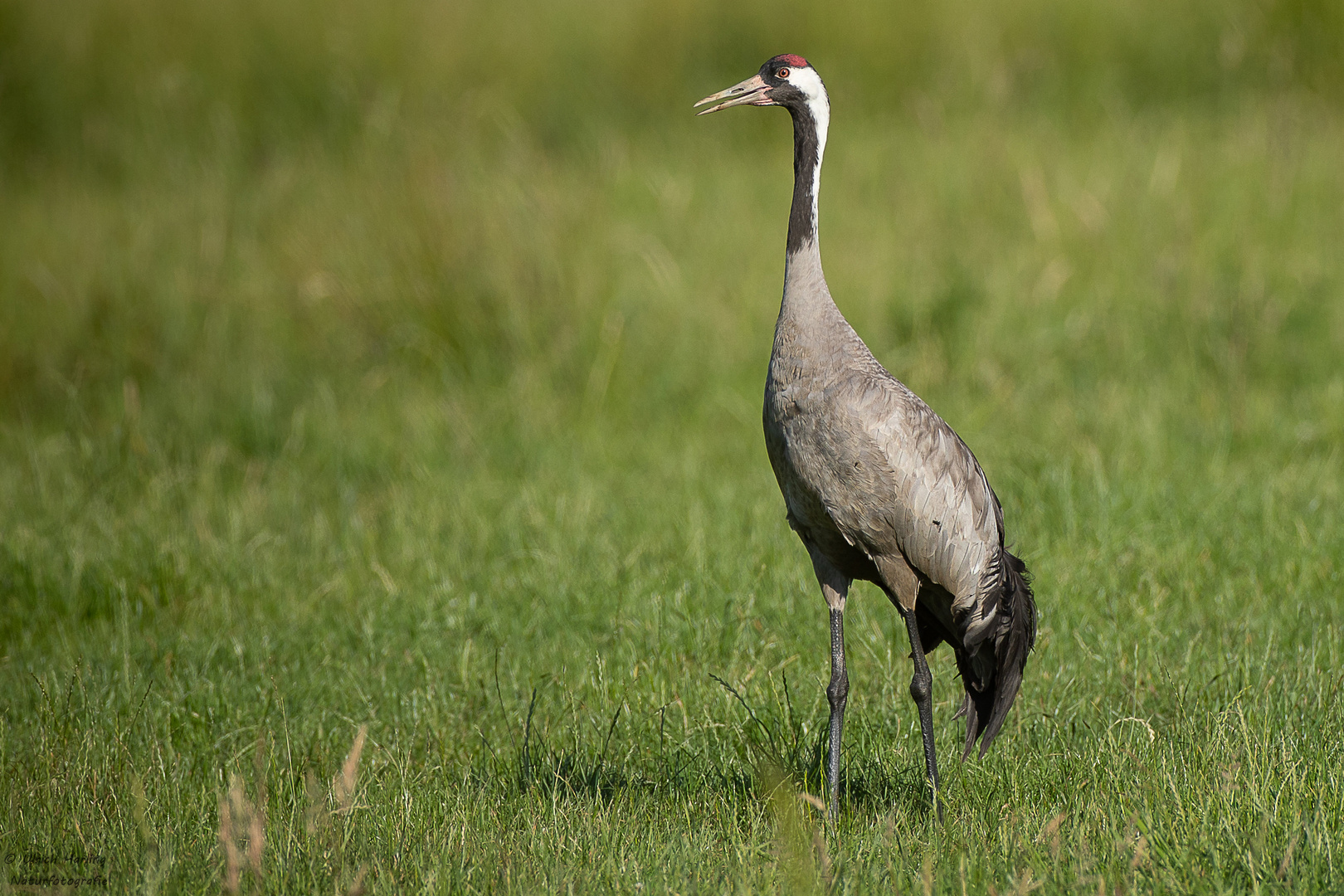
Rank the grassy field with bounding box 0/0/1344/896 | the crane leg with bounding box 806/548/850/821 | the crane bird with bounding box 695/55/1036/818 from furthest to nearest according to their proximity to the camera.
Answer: the crane leg with bounding box 806/548/850/821 < the crane bird with bounding box 695/55/1036/818 < the grassy field with bounding box 0/0/1344/896

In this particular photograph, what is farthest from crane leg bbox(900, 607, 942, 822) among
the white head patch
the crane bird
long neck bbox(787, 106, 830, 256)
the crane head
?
the crane head

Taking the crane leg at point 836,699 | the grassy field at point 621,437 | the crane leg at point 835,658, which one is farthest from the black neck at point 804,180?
the grassy field at point 621,437

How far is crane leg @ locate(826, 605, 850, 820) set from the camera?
3.94 m

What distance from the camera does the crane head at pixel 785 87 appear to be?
13.8ft

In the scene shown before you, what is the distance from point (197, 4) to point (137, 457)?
19.4 feet

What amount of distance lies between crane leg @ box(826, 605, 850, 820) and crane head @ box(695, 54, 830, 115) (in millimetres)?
1665

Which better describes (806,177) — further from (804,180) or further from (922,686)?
(922,686)

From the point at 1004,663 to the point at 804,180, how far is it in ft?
5.51

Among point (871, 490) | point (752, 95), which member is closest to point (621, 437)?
point (752, 95)

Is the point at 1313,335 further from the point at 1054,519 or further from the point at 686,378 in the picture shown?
the point at 686,378

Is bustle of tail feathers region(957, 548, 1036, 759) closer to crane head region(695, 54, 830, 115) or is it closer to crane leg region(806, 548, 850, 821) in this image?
crane leg region(806, 548, 850, 821)

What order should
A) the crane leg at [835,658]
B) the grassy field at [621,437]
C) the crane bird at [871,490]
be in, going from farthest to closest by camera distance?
the crane leg at [835,658]
the crane bird at [871,490]
the grassy field at [621,437]

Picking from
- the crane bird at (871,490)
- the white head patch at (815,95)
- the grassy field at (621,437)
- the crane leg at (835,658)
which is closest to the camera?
the grassy field at (621,437)

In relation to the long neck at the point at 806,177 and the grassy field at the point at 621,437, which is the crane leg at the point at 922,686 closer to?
the grassy field at the point at 621,437
